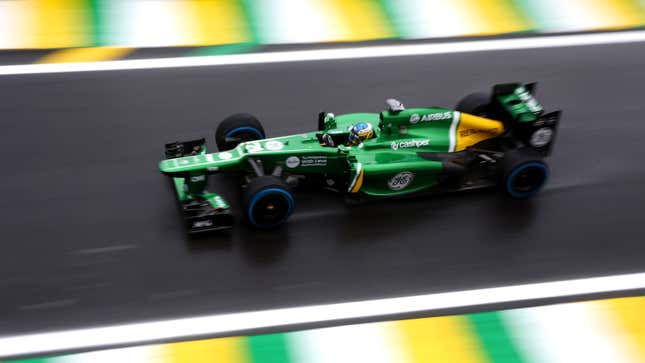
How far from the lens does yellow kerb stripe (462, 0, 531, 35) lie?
11.5 m

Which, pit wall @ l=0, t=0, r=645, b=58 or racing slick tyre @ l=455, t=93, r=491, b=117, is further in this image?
pit wall @ l=0, t=0, r=645, b=58

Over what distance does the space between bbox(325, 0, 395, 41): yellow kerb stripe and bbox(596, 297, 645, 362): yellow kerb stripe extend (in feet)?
18.6

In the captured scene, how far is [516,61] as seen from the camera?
35.6ft

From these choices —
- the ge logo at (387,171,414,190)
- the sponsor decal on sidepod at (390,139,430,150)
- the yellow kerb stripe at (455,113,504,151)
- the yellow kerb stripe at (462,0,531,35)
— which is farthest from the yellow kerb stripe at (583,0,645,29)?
the ge logo at (387,171,414,190)

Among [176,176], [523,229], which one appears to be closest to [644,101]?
[523,229]

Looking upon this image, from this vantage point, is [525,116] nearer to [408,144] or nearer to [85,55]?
[408,144]

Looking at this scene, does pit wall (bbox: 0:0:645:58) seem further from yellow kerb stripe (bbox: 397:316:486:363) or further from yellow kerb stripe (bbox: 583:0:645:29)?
yellow kerb stripe (bbox: 397:316:486:363)

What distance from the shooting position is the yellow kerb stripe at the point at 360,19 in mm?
11203

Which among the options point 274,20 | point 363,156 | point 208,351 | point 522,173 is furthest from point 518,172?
point 274,20

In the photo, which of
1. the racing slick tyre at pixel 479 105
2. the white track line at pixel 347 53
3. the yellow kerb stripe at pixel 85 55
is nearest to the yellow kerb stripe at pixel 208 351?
the racing slick tyre at pixel 479 105

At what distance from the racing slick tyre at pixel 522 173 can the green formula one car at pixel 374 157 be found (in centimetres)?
1

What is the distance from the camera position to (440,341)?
6539mm

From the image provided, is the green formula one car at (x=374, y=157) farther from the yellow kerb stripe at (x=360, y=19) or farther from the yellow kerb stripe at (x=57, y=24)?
the yellow kerb stripe at (x=57, y=24)

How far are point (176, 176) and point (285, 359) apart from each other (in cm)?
215
